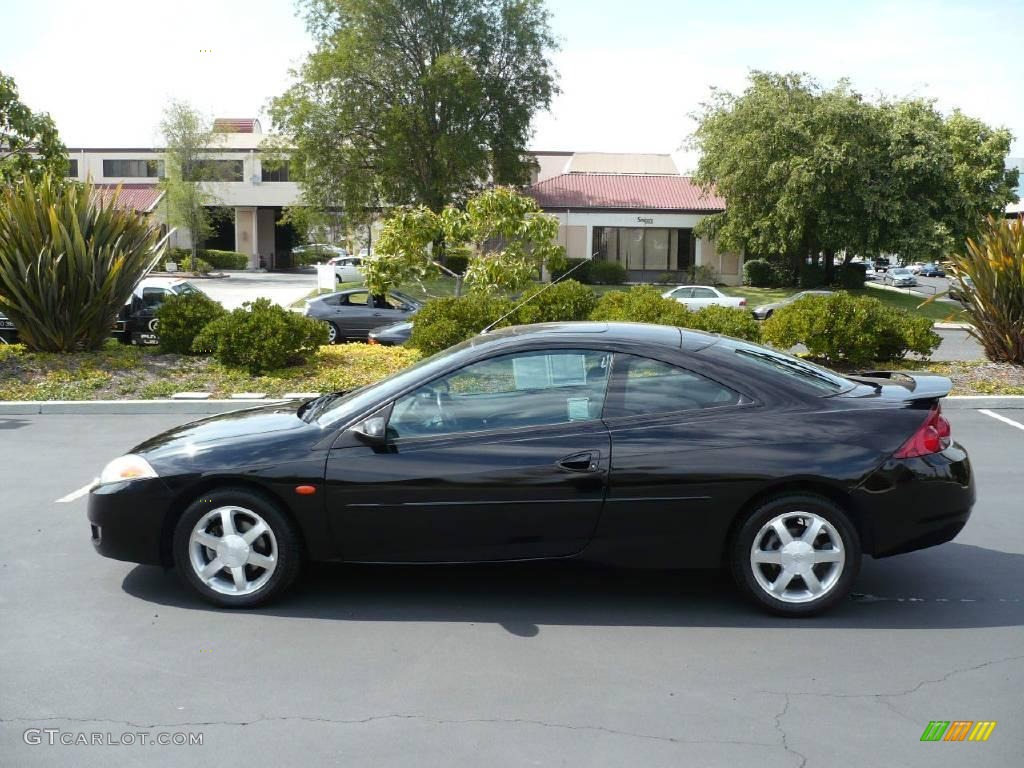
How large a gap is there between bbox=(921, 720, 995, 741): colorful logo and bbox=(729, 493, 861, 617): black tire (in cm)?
112

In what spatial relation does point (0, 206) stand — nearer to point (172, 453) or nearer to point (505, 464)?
point (172, 453)

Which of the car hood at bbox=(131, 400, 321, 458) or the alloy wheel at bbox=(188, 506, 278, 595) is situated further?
the car hood at bbox=(131, 400, 321, 458)

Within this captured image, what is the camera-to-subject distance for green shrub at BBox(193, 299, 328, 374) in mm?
13016

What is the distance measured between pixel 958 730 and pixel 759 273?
44.2 metres

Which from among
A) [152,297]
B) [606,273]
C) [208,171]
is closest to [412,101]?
[606,273]

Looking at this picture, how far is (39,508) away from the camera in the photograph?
24.5 feet

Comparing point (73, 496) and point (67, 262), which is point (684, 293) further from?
point (73, 496)

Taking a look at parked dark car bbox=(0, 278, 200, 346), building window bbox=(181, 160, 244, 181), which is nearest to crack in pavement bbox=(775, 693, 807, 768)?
parked dark car bbox=(0, 278, 200, 346)

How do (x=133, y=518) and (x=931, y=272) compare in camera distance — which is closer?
(x=133, y=518)

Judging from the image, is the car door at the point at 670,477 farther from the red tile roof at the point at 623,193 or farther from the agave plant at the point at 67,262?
the red tile roof at the point at 623,193

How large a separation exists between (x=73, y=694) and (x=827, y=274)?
4495cm

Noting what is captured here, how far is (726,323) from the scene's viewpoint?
43.9 feet

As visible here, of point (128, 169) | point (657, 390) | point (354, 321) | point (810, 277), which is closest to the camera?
point (657, 390)

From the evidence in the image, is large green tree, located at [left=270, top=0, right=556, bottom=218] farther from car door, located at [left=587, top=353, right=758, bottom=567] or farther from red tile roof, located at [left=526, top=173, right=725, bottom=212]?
car door, located at [left=587, top=353, right=758, bottom=567]
